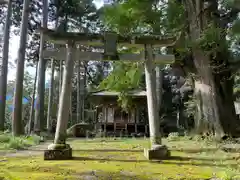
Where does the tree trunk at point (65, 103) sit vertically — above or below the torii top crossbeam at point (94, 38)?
below

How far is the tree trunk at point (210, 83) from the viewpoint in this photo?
33.5 ft

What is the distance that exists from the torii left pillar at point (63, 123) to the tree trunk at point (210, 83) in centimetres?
578

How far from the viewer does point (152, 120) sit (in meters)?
6.36

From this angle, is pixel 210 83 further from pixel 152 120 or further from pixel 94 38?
pixel 94 38

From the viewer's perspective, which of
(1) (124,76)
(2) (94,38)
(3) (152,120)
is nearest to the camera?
(3) (152,120)

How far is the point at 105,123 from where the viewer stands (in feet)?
64.3

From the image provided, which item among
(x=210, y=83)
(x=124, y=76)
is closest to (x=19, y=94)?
(x=124, y=76)

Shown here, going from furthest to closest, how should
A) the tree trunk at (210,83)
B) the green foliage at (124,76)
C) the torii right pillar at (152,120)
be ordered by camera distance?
the green foliage at (124,76) → the tree trunk at (210,83) → the torii right pillar at (152,120)

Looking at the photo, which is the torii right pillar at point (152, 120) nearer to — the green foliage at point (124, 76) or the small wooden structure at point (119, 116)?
the green foliage at point (124, 76)

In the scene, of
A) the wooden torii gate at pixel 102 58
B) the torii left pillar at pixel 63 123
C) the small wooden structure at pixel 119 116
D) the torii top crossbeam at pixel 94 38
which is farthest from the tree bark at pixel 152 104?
the small wooden structure at pixel 119 116

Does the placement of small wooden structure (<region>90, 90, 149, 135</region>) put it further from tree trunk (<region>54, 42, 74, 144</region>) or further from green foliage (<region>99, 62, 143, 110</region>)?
tree trunk (<region>54, 42, 74, 144</region>)

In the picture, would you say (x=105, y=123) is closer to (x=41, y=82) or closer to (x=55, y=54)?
(x=41, y=82)

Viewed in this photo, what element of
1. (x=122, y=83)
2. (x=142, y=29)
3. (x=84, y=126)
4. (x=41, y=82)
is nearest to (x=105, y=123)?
(x=84, y=126)

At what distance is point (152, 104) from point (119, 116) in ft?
46.0
